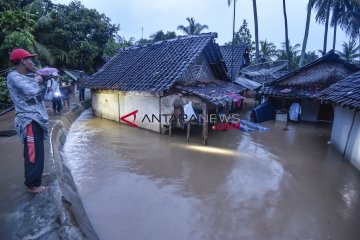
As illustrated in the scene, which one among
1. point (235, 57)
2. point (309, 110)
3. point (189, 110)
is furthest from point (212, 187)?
point (235, 57)

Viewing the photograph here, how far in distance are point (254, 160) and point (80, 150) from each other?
6626 mm

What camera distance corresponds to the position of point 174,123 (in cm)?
1120

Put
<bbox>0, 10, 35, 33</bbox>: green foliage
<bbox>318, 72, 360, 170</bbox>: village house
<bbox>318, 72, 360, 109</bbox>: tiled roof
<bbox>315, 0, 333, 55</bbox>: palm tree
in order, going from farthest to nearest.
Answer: <bbox>315, 0, 333, 55</bbox>: palm tree
<bbox>0, 10, 35, 33</bbox>: green foliage
<bbox>318, 72, 360, 170</bbox>: village house
<bbox>318, 72, 360, 109</bbox>: tiled roof

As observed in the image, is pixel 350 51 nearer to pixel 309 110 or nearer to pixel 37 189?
pixel 309 110

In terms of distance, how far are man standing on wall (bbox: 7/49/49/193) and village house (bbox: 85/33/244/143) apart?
21.8ft

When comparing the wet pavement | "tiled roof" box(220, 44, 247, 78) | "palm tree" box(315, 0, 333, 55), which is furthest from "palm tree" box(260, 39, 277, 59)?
the wet pavement

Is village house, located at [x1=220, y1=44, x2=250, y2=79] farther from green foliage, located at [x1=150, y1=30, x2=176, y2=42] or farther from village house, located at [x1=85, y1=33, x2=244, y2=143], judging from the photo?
green foliage, located at [x1=150, y1=30, x2=176, y2=42]

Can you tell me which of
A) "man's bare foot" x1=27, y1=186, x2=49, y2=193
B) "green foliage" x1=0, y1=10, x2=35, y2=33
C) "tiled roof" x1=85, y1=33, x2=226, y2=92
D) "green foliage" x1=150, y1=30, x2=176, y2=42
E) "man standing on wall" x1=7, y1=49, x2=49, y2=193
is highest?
"green foliage" x1=150, y1=30, x2=176, y2=42

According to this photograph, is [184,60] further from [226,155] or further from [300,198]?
[300,198]

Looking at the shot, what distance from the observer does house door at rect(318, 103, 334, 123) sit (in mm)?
15656

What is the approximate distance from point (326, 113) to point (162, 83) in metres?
11.9

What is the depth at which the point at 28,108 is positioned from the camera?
3492mm

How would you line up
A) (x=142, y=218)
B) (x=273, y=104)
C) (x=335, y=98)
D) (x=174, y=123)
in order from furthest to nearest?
(x=273, y=104) → (x=174, y=123) → (x=335, y=98) → (x=142, y=218)

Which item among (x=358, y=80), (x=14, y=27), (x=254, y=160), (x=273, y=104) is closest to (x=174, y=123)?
(x=254, y=160)
